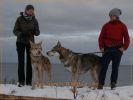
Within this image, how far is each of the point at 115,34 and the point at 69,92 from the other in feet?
6.25

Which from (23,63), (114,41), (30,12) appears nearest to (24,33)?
(30,12)

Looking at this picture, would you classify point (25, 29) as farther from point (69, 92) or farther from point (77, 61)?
point (69, 92)

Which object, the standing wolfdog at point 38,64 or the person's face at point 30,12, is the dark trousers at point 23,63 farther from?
the person's face at point 30,12

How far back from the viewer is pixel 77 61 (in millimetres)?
14328

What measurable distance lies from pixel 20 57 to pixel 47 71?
93cm

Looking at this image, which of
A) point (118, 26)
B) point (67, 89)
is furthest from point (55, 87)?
point (118, 26)

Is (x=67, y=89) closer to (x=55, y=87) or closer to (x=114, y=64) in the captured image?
(x=55, y=87)

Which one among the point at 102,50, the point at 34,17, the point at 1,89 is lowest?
the point at 1,89

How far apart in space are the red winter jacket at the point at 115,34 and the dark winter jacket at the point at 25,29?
191 centimetres

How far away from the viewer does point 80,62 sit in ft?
47.1

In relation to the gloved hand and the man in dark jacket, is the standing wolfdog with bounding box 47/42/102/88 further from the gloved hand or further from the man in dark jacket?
the gloved hand

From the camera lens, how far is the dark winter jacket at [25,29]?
13922 millimetres

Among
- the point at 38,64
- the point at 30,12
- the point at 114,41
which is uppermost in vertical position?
the point at 30,12

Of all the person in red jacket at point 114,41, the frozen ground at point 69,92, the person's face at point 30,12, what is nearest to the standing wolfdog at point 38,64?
the frozen ground at point 69,92
